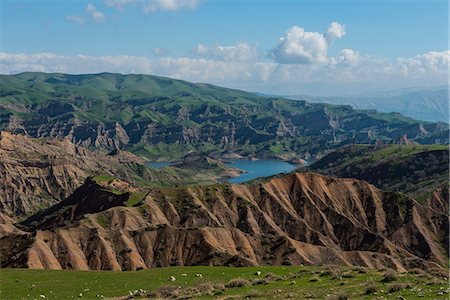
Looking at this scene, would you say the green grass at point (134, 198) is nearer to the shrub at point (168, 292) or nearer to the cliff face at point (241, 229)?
the cliff face at point (241, 229)

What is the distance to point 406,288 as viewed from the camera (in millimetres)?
30859

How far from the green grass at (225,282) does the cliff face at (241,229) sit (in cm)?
2530

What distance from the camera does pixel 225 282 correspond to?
44312mm

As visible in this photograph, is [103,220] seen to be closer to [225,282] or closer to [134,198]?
[134,198]

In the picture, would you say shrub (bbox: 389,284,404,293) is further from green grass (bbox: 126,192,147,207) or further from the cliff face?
green grass (bbox: 126,192,147,207)

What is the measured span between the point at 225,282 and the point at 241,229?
86.1 m

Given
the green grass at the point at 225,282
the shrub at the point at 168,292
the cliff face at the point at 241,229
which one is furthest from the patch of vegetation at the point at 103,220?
the shrub at the point at 168,292

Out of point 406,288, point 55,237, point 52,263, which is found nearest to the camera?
point 406,288

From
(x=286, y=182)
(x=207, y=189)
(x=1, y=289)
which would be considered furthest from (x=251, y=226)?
(x=1, y=289)

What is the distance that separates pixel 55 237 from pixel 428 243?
98807mm

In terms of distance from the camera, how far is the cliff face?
90438 millimetres

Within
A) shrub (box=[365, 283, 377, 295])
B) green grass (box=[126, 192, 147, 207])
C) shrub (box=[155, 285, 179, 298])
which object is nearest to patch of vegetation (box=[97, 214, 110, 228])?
green grass (box=[126, 192, 147, 207])

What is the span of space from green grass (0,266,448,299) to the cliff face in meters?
25.3

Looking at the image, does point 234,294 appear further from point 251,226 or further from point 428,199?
point 428,199
